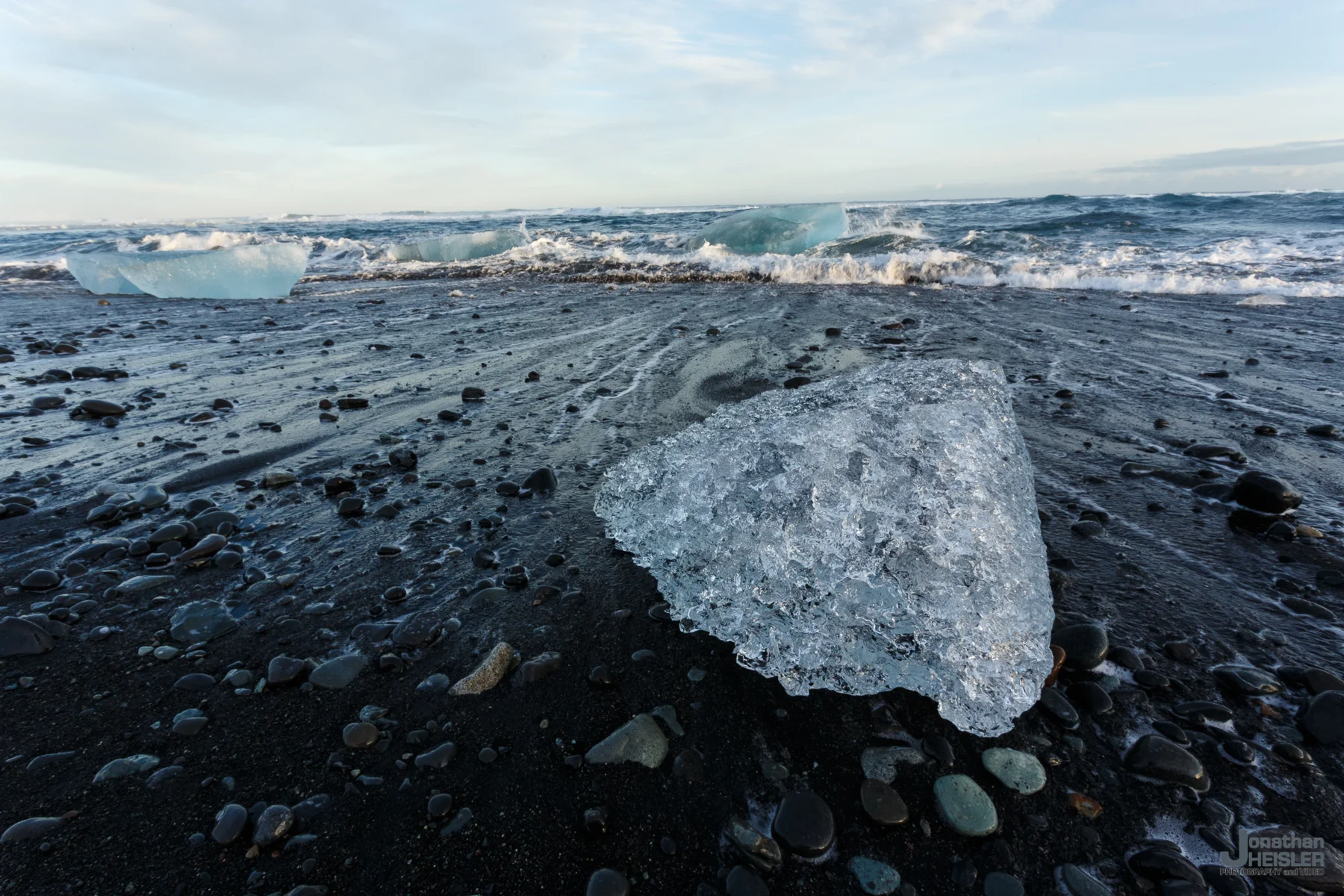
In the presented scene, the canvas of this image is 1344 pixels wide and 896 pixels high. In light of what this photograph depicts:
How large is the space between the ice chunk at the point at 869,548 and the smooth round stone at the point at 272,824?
4.45 feet

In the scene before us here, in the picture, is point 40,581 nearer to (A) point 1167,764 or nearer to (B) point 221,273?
(A) point 1167,764

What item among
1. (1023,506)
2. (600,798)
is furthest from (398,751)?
(1023,506)

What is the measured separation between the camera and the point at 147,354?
701 cm

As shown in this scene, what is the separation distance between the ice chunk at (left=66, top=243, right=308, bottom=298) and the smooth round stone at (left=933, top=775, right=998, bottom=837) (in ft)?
48.4

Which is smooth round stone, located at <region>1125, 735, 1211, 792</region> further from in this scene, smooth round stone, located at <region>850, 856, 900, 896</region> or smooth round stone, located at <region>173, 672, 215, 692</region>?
smooth round stone, located at <region>173, 672, 215, 692</region>

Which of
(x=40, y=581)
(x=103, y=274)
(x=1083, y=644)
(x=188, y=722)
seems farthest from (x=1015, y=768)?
(x=103, y=274)

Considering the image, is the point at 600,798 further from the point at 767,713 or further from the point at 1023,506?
the point at 1023,506

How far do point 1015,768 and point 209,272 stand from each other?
1548 centimetres

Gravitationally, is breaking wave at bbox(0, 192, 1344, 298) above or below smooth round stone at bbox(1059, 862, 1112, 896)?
above

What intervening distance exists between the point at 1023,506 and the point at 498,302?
32.6 feet

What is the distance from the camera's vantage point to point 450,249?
1900 centimetres

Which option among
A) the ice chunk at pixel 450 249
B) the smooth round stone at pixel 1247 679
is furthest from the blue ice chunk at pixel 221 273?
the smooth round stone at pixel 1247 679

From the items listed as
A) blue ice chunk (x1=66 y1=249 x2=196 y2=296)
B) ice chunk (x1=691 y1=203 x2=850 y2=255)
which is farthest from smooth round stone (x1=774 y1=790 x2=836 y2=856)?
ice chunk (x1=691 y1=203 x2=850 y2=255)

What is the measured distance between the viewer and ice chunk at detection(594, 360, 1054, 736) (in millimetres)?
1989
